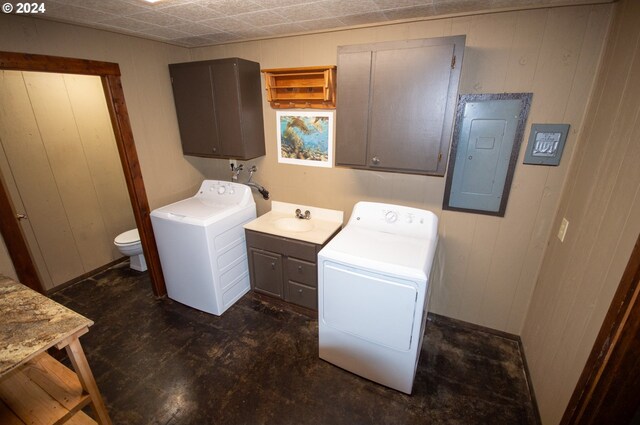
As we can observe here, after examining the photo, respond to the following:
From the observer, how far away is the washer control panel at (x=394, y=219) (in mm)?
2150

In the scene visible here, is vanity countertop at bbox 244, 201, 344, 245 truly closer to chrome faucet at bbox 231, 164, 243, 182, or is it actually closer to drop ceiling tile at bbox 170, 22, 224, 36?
chrome faucet at bbox 231, 164, 243, 182

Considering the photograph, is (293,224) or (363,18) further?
(293,224)

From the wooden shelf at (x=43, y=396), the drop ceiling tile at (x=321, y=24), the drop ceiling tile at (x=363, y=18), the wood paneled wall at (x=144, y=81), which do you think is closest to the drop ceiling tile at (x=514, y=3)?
the drop ceiling tile at (x=363, y=18)

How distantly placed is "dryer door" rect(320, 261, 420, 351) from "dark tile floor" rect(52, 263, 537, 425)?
433 millimetres

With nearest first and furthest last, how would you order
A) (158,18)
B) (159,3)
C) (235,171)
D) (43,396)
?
(43,396) < (159,3) < (158,18) < (235,171)

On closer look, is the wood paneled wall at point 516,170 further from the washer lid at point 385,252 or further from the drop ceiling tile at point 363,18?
the washer lid at point 385,252

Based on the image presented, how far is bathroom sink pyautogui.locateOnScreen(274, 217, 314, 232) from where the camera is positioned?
2.63m

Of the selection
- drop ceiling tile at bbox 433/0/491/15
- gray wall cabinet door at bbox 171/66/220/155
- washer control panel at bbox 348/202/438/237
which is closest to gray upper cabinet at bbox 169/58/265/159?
gray wall cabinet door at bbox 171/66/220/155

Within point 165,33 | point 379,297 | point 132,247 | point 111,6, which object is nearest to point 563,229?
point 379,297

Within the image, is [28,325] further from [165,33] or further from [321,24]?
[321,24]

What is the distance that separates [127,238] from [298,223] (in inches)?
79.8

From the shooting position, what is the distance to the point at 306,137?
Result: 263 cm

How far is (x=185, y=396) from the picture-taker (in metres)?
1.88

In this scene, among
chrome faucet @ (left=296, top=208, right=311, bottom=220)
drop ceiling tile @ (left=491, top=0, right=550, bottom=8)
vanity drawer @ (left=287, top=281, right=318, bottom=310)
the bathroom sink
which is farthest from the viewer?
chrome faucet @ (left=296, top=208, right=311, bottom=220)
